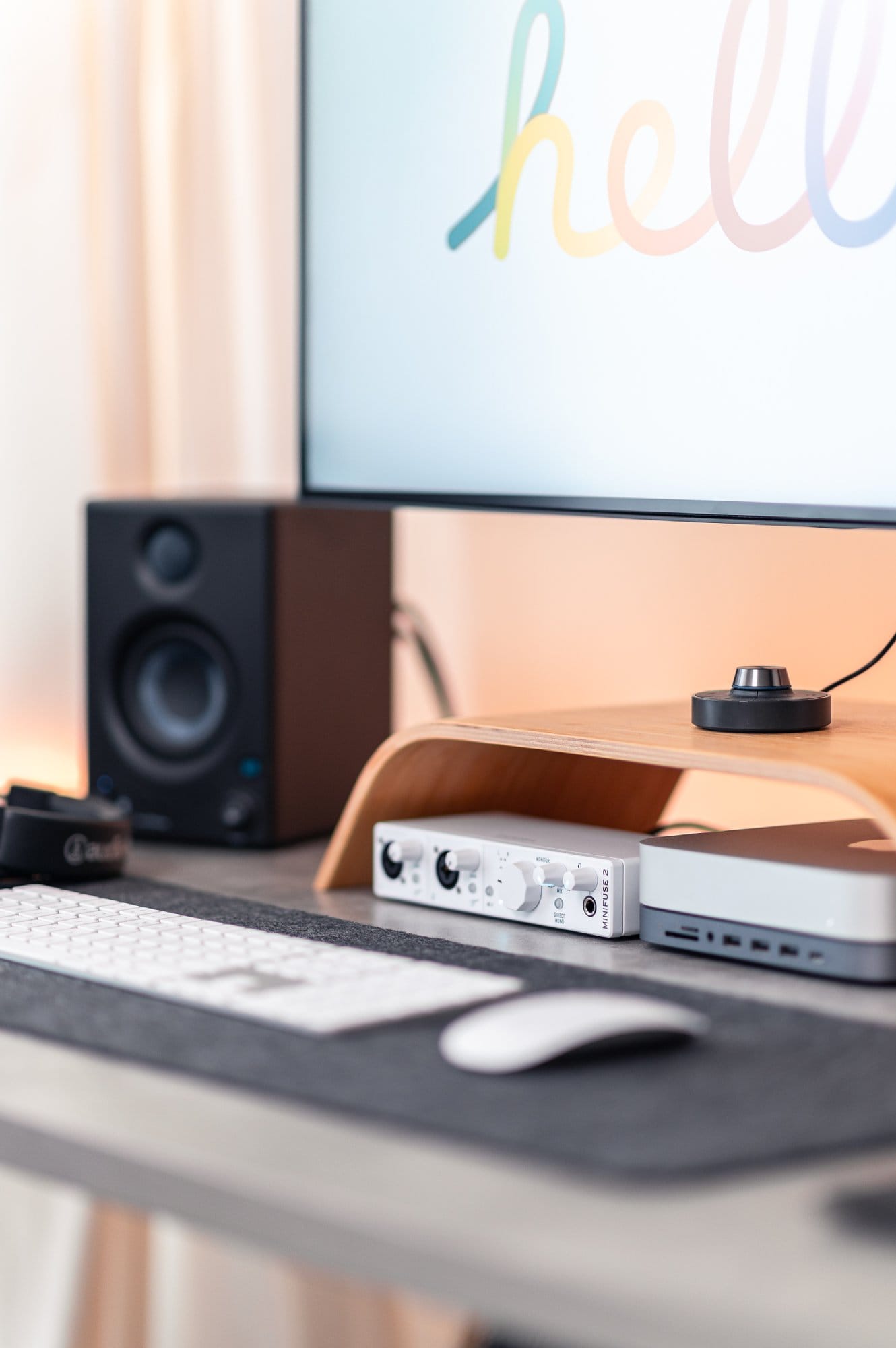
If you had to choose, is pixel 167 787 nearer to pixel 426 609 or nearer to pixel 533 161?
pixel 426 609

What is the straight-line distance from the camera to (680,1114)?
67 cm

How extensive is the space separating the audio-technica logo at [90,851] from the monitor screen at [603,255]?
12.9 inches

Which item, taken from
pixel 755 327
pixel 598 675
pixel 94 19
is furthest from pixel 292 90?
pixel 755 327

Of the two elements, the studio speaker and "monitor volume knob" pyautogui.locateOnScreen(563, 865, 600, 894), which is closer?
"monitor volume knob" pyautogui.locateOnScreen(563, 865, 600, 894)

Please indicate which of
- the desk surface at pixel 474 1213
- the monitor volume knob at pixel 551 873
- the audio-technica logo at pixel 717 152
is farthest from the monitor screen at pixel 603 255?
the desk surface at pixel 474 1213

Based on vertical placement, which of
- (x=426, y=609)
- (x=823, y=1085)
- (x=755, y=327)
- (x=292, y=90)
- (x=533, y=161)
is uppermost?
(x=292, y=90)

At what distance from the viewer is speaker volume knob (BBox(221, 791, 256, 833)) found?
135cm

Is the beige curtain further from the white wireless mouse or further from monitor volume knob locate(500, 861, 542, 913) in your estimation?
the white wireless mouse

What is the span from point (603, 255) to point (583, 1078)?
0.63 metres

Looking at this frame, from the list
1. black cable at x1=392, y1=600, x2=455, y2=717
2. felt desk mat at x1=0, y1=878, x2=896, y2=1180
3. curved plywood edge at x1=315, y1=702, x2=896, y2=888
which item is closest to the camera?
felt desk mat at x1=0, y1=878, x2=896, y2=1180

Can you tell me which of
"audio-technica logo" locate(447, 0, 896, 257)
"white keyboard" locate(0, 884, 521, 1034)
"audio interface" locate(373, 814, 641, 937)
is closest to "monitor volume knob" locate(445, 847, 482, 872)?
"audio interface" locate(373, 814, 641, 937)

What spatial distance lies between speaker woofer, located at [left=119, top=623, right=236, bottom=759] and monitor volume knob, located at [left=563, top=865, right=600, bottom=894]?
1.38 feet

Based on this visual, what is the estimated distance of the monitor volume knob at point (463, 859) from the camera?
42.7 inches

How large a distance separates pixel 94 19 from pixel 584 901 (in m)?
0.99
